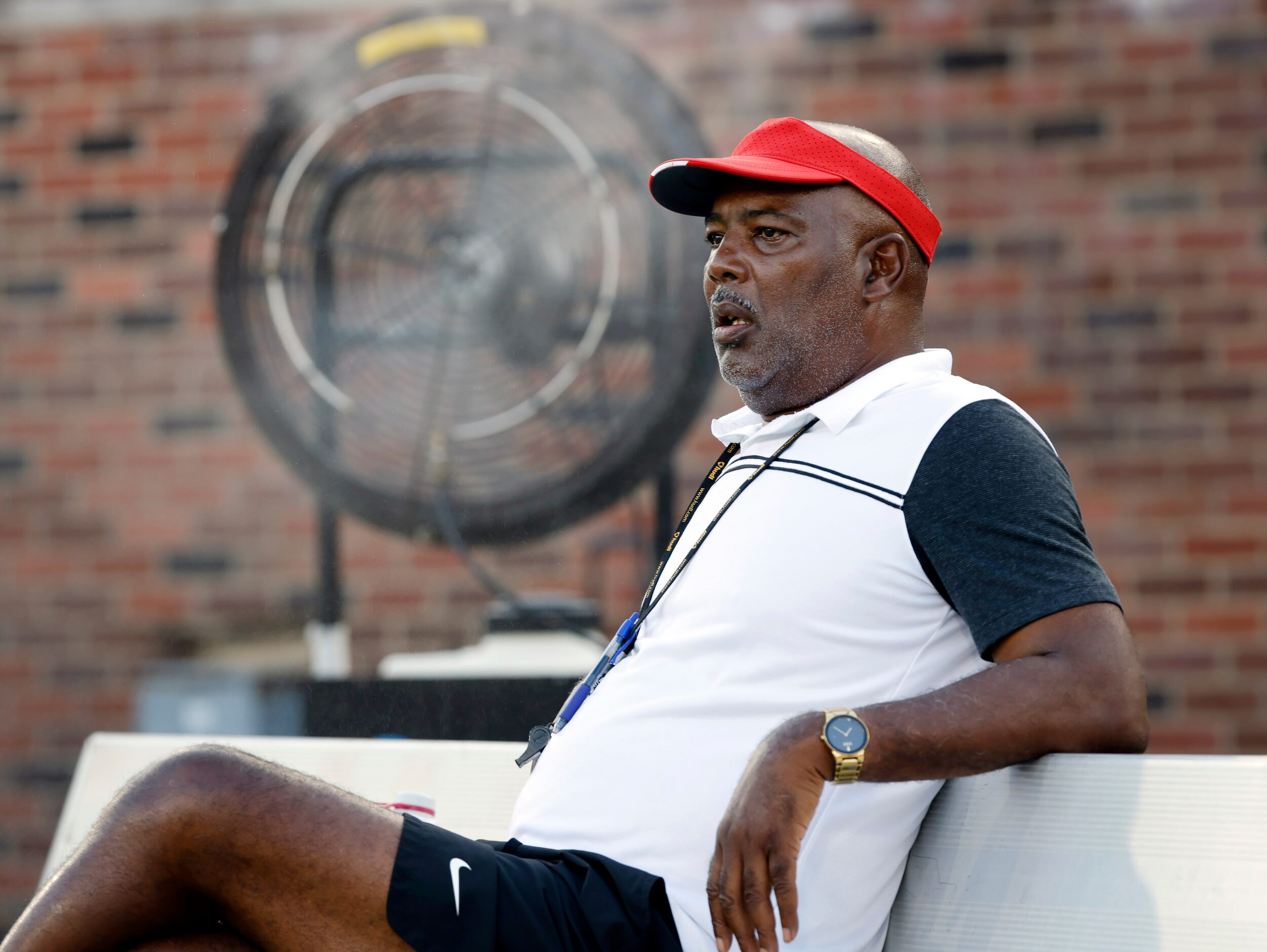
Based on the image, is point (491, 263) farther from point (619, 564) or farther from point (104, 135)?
point (104, 135)

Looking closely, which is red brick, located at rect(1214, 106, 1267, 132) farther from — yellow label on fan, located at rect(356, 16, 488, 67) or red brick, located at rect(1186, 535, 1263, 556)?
yellow label on fan, located at rect(356, 16, 488, 67)

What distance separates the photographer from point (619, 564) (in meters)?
2.91

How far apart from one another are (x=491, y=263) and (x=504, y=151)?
202mm

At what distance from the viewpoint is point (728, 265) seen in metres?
1.43

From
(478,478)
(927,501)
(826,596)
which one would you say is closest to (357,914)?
(826,596)

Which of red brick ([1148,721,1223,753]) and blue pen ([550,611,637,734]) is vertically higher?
blue pen ([550,611,637,734])

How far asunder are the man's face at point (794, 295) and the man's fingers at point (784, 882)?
1.88 feet

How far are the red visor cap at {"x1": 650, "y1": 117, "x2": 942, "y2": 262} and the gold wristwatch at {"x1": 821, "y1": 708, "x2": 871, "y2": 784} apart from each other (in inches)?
23.1

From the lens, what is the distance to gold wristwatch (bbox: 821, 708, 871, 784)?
1.02 m

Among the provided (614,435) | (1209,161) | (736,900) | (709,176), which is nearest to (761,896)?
(736,900)

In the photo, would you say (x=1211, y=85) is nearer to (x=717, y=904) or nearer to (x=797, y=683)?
(x=797, y=683)

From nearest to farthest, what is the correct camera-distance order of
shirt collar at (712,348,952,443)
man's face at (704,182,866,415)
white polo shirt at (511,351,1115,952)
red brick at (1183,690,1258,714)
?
white polo shirt at (511,351,1115,952) → shirt collar at (712,348,952,443) → man's face at (704,182,866,415) → red brick at (1183,690,1258,714)

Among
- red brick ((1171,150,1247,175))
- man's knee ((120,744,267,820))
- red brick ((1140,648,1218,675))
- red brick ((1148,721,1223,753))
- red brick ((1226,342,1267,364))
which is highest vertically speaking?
red brick ((1171,150,1247,175))

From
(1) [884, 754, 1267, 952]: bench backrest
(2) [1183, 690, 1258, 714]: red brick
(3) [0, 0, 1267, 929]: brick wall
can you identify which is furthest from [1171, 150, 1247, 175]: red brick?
(1) [884, 754, 1267, 952]: bench backrest
